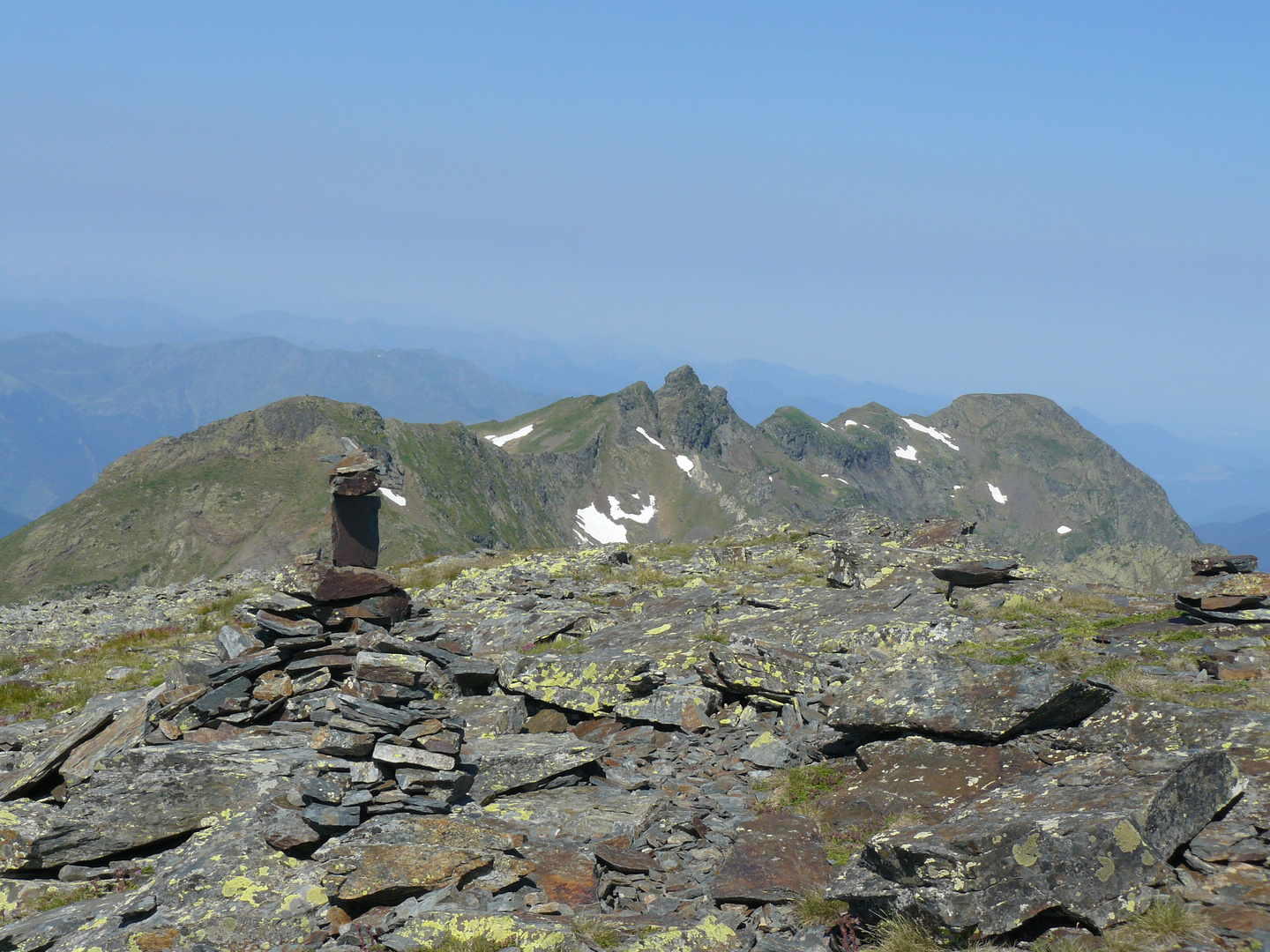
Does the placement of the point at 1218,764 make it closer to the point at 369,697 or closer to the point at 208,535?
the point at 369,697

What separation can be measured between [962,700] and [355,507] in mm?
19811

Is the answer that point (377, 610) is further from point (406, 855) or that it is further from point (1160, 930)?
A: point (1160, 930)

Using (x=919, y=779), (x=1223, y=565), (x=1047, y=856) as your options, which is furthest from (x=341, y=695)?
(x=1223, y=565)

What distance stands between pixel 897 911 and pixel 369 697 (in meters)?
8.42

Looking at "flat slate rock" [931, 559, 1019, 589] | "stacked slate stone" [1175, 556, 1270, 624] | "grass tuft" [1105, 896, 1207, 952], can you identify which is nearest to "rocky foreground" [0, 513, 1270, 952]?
"grass tuft" [1105, 896, 1207, 952]

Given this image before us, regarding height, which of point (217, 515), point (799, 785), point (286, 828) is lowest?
point (217, 515)

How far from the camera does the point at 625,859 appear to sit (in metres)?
9.61

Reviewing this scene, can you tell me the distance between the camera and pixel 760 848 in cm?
Answer: 946

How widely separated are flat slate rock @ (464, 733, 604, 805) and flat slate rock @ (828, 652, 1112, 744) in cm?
440

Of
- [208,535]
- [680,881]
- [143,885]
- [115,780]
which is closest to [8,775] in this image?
[115,780]

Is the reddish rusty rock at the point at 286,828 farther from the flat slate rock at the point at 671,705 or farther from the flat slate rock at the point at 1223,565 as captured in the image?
the flat slate rock at the point at 1223,565

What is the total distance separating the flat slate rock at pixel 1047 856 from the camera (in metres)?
6.79

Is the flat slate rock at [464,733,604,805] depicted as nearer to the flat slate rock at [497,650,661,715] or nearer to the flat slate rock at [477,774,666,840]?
the flat slate rock at [477,774,666,840]

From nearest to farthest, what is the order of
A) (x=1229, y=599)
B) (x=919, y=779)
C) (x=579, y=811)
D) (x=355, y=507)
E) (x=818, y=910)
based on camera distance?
1. (x=818, y=910)
2. (x=919, y=779)
3. (x=579, y=811)
4. (x=1229, y=599)
5. (x=355, y=507)
